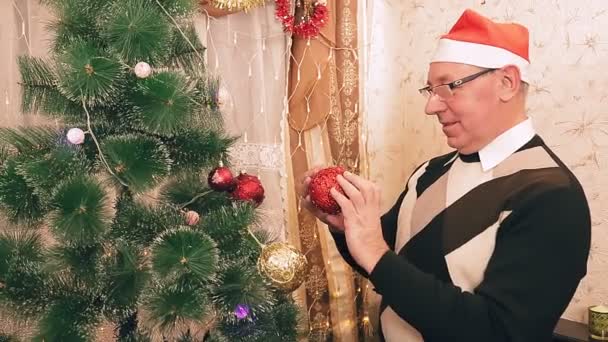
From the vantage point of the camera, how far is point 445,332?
3.34 feet

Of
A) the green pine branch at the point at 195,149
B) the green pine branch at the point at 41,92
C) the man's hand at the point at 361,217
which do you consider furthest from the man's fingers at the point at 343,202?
the green pine branch at the point at 41,92

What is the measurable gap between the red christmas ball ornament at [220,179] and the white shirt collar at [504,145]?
0.53 m

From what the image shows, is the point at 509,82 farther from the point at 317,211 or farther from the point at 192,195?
the point at 192,195

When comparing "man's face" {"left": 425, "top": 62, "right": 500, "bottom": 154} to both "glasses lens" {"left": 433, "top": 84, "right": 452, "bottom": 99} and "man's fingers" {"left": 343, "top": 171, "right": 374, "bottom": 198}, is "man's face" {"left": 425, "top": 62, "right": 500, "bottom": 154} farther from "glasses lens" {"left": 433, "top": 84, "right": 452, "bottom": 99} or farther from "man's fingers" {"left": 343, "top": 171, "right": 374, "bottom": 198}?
"man's fingers" {"left": 343, "top": 171, "right": 374, "bottom": 198}

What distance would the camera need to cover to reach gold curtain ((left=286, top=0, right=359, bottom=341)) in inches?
74.7

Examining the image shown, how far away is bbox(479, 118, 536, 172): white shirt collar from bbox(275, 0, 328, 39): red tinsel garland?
86 cm

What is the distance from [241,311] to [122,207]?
11.2 inches

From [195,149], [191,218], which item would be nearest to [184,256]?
[191,218]

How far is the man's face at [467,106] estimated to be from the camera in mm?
1169

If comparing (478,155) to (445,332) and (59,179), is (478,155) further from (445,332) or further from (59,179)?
(59,179)

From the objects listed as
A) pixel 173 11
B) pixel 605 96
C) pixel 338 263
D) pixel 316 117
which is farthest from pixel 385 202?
pixel 173 11

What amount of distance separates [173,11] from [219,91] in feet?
0.54

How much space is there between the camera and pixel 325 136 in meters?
1.99

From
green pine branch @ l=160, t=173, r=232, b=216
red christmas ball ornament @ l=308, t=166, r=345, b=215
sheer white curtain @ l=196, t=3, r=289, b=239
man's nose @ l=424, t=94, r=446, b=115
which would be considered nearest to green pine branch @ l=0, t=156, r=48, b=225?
green pine branch @ l=160, t=173, r=232, b=216
